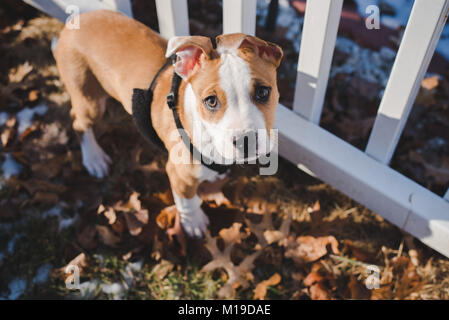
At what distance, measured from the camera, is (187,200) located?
8.93 feet

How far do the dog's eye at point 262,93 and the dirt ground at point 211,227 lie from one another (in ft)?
4.21

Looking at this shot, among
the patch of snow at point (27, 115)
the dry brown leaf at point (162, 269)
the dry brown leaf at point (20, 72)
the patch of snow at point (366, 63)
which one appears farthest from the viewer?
the dry brown leaf at point (20, 72)

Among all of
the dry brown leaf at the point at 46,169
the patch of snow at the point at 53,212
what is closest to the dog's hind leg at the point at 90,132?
the dry brown leaf at the point at 46,169

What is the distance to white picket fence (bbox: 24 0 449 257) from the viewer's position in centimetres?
221

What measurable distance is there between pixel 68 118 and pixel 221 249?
5.98 feet

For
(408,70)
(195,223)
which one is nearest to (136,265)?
(195,223)

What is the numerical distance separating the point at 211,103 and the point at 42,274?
196 cm

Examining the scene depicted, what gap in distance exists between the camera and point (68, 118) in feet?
11.7

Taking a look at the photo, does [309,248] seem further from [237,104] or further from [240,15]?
[240,15]

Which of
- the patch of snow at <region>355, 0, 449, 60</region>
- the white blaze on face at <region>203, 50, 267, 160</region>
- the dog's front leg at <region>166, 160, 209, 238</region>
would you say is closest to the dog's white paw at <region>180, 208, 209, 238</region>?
the dog's front leg at <region>166, 160, 209, 238</region>

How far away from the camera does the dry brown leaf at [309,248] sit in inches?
111

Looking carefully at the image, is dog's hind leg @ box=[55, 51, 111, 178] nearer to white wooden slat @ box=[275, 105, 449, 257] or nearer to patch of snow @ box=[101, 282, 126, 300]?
patch of snow @ box=[101, 282, 126, 300]

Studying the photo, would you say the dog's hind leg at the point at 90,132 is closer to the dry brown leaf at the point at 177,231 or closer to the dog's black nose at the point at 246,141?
the dry brown leaf at the point at 177,231

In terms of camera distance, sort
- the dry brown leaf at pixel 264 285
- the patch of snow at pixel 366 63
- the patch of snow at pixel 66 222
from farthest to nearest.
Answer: the patch of snow at pixel 366 63, the patch of snow at pixel 66 222, the dry brown leaf at pixel 264 285
